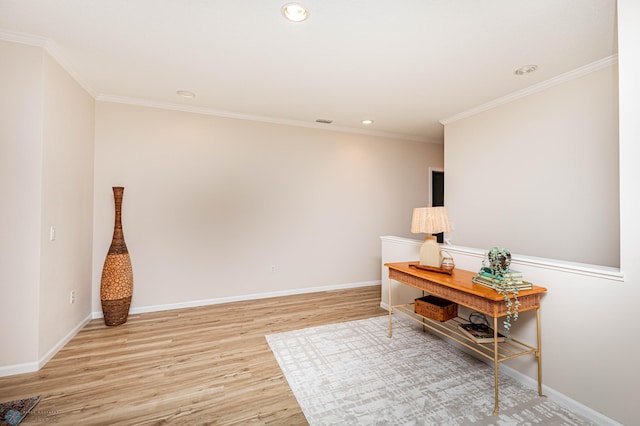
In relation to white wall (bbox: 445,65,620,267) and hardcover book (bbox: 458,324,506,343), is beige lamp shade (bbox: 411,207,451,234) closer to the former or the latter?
hardcover book (bbox: 458,324,506,343)

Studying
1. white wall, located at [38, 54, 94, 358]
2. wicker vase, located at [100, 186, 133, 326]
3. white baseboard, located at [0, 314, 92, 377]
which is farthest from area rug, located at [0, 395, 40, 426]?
wicker vase, located at [100, 186, 133, 326]

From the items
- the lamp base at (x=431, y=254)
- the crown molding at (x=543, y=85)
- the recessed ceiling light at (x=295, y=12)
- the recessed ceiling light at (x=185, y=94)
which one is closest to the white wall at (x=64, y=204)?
the recessed ceiling light at (x=185, y=94)

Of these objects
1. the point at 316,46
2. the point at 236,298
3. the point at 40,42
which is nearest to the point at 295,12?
the point at 316,46

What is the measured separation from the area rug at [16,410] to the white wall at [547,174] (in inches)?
176

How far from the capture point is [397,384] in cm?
210

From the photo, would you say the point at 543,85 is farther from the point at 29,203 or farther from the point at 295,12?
the point at 29,203

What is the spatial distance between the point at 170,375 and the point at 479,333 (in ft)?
8.07

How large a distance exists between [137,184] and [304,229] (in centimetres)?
235

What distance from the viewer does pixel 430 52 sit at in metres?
2.44

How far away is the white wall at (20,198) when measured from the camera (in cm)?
218

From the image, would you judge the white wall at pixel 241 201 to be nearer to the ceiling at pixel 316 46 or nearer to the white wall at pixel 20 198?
the ceiling at pixel 316 46

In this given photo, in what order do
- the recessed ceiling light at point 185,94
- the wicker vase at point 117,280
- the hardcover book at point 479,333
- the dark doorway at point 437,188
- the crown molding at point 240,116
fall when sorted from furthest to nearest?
the dark doorway at point 437,188, the crown molding at point 240,116, the recessed ceiling light at point 185,94, the wicker vase at point 117,280, the hardcover book at point 479,333

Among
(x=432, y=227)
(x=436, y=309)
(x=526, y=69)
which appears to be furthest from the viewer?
(x=526, y=69)

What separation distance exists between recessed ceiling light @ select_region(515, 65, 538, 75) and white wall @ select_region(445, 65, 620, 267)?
434 millimetres
